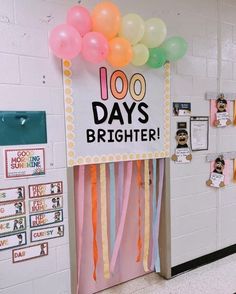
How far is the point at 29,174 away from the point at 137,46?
3.70 feet

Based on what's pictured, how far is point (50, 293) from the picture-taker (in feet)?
5.88

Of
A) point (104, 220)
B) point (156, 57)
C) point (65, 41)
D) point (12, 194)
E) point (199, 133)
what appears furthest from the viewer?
point (199, 133)

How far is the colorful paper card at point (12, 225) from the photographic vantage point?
159cm

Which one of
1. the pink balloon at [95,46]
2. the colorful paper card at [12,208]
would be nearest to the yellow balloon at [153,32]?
the pink balloon at [95,46]

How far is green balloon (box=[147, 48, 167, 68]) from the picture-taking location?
190cm

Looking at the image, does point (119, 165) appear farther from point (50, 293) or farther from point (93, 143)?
point (50, 293)

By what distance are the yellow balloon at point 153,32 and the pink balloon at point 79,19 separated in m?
0.42

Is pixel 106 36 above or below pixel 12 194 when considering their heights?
above

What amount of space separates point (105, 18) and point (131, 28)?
0.18 metres

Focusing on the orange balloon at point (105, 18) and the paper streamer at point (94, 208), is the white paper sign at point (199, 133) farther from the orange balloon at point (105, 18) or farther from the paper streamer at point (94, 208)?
the orange balloon at point (105, 18)

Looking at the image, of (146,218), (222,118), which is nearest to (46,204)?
(146,218)

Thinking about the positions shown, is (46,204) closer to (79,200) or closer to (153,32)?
(79,200)

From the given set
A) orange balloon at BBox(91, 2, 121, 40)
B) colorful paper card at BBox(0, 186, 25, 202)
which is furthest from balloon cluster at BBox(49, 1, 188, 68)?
colorful paper card at BBox(0, 186, 25, 202)

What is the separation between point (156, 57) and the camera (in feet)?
6.25
